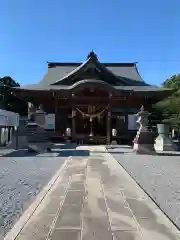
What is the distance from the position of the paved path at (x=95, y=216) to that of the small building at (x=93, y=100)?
16078 mm

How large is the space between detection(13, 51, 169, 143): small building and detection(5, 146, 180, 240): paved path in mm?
16078

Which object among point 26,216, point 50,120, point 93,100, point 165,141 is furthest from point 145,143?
point 26,216

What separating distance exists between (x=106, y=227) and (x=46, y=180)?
3.53 metres

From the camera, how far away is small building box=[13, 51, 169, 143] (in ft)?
72.6

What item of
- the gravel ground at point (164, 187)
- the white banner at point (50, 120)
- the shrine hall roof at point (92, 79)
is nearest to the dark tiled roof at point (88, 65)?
the shrine hall roof at point (92, 79)

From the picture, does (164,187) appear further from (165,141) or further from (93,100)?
(93,100)

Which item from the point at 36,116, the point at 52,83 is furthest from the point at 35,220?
the point at 52,83

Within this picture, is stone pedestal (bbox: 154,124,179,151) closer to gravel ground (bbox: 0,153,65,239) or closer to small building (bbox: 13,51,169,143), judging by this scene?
small building (bbox: 13,51,169,143)

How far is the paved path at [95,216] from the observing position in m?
3.42

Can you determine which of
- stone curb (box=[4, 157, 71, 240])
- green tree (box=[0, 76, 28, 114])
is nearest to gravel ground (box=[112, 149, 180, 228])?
stone curb (box=[4, 157, 71, 240])

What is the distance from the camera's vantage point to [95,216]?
4.09 m

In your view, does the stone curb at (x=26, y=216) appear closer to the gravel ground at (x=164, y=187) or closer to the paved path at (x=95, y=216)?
the paved path at (x=95, y=216)

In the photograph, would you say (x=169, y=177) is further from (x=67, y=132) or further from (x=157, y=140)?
(x=67, y=132)

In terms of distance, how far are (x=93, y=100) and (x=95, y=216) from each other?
19.0m
